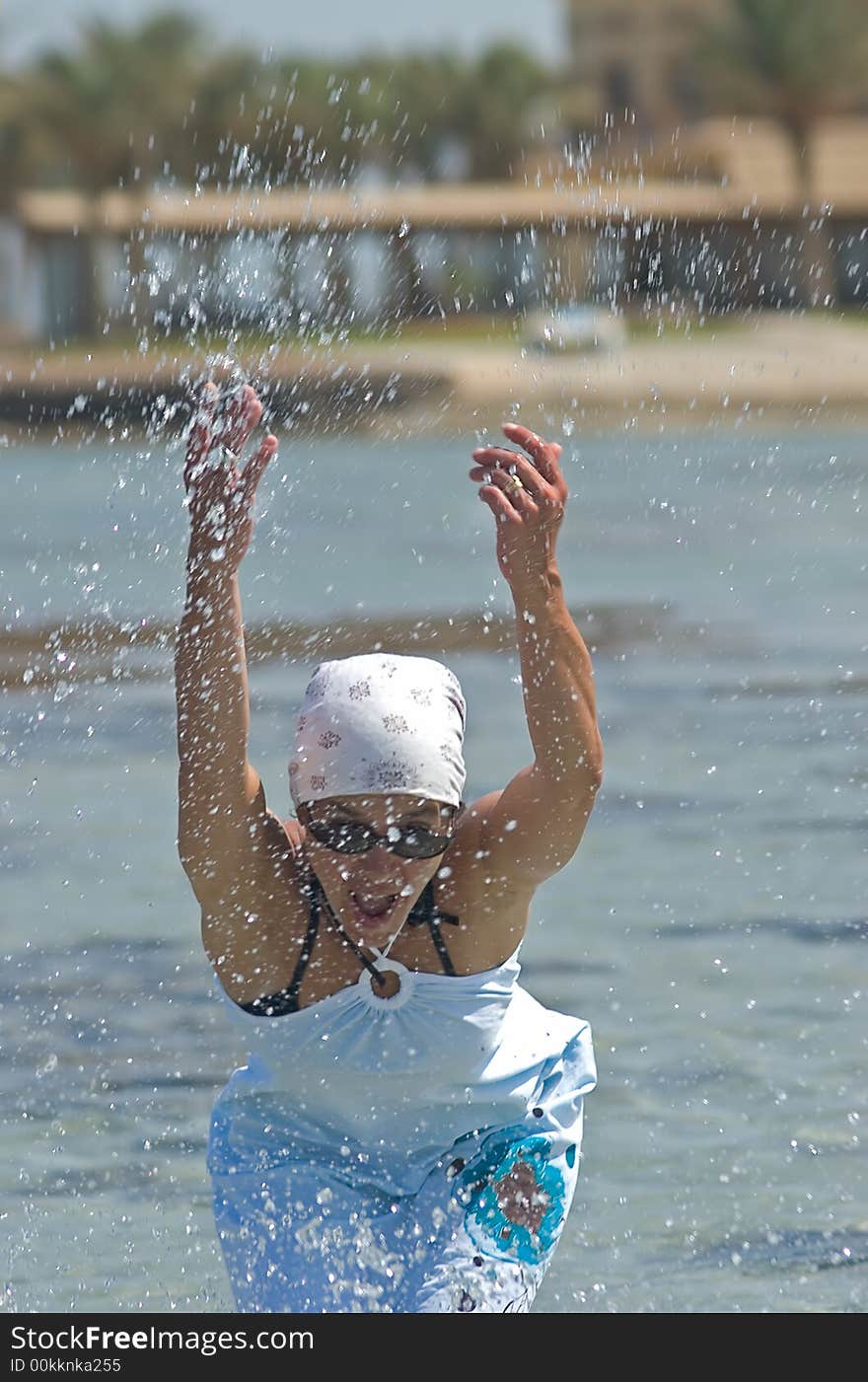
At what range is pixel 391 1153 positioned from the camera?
3.87m

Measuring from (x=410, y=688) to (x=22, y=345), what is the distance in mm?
57901

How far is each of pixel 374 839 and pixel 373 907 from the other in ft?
0.41

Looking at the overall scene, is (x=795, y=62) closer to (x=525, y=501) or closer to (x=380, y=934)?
(x=525, y=501)

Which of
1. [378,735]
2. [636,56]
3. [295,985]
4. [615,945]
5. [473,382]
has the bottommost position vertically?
[636,56]

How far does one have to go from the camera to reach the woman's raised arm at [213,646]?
371 cm

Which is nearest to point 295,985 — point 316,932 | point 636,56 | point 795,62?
point 316,932

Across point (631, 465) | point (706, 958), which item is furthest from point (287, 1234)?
point (631, 465)

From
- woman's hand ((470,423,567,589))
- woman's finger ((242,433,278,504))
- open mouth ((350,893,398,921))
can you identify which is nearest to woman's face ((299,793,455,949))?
open mouth ((350,893,398,921))

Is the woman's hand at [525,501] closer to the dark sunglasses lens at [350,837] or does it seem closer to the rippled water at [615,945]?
the dark sunglasses lens at [350,837]

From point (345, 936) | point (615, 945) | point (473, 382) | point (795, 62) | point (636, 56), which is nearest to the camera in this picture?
point (345, 936)

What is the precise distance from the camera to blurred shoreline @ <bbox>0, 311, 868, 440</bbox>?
137 feet

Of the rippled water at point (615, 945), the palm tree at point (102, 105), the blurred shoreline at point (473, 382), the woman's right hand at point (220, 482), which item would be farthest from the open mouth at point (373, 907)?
the palm tree at point (102, 105)

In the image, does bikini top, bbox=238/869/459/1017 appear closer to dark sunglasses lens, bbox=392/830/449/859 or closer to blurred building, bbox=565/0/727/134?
dark sunglasses lens, bbox=392/830/449/859

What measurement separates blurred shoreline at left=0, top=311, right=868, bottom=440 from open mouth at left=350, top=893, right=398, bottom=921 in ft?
101
